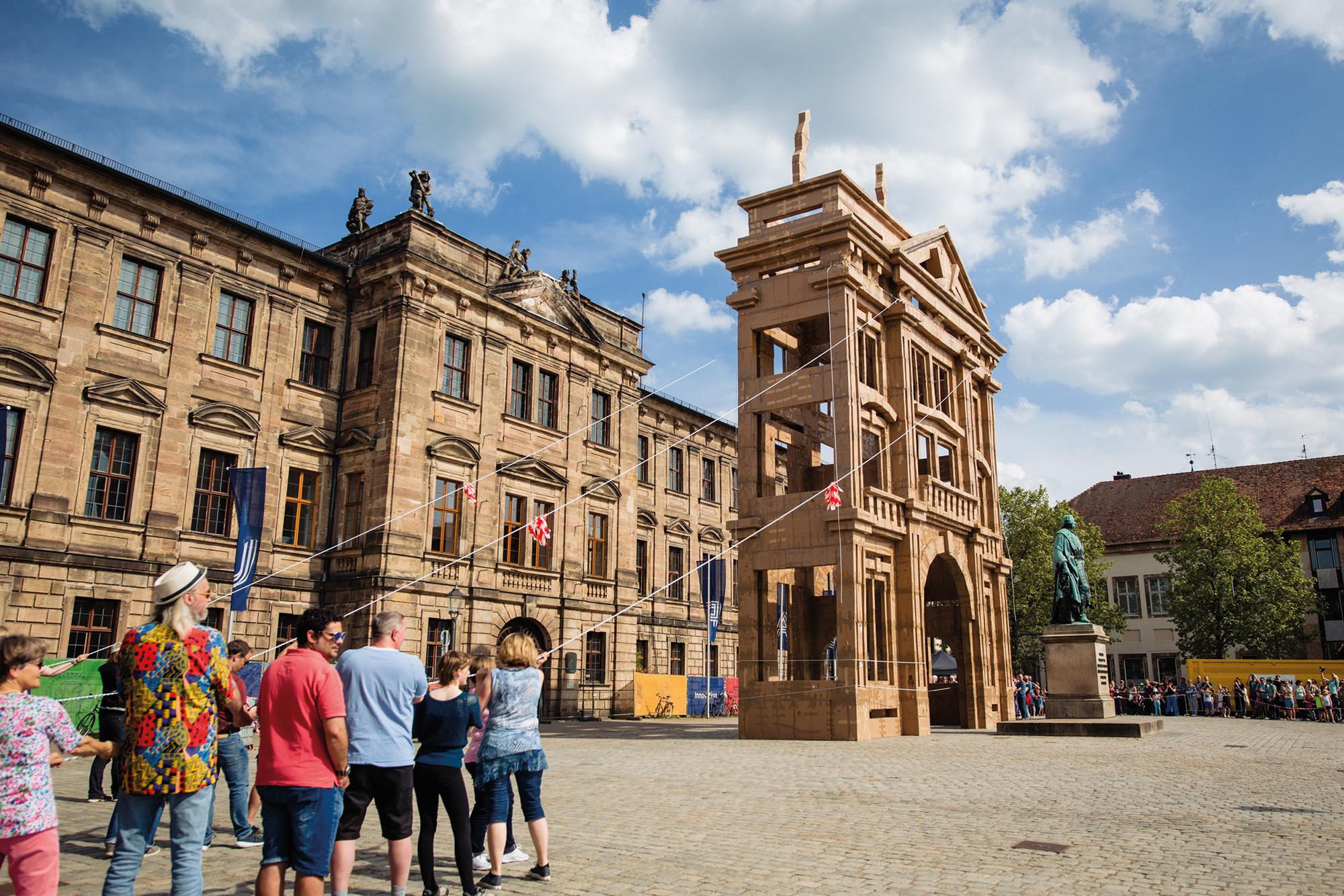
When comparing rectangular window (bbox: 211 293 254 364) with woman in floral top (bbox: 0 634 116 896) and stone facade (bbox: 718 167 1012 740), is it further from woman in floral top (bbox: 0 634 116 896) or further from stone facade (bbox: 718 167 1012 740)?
woman in floral top (bbox: 0 634 116 896)

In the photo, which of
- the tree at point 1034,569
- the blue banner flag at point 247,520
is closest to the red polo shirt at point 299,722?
the blue banner flag at point 247,520

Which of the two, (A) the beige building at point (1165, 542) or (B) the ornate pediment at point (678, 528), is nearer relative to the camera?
(B) the ornate pediment at point (678, 528)

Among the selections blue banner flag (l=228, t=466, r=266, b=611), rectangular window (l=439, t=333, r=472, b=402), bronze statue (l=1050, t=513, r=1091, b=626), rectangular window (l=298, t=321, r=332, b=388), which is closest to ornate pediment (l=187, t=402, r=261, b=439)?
rectangular window (l=298, t=321, r=332, b=388)

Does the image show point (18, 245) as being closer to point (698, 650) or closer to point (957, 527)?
point (957, 527)

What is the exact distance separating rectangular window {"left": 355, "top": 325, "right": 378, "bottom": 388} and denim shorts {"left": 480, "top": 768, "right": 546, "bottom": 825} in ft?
80.9

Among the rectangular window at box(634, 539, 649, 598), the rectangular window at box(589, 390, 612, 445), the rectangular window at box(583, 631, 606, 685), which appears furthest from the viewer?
the rectangular window at box(634, 539, 649, 598)

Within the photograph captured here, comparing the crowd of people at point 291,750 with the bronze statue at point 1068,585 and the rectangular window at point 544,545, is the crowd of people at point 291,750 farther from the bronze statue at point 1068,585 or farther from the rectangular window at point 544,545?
the rectangular window at point 544,545

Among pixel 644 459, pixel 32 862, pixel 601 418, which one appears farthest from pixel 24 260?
pixel 644 459

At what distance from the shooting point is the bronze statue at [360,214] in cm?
3294

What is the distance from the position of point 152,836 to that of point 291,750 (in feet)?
2.54

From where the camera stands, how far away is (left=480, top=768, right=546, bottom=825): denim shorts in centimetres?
715

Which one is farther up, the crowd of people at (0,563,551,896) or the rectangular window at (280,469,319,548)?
the rectangular window at (280,469,319,548)

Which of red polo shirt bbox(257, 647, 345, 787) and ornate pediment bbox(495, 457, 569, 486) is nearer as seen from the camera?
red polo shirt bbox(257, 647, 345, 787)

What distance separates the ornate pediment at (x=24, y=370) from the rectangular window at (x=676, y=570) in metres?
26.2
